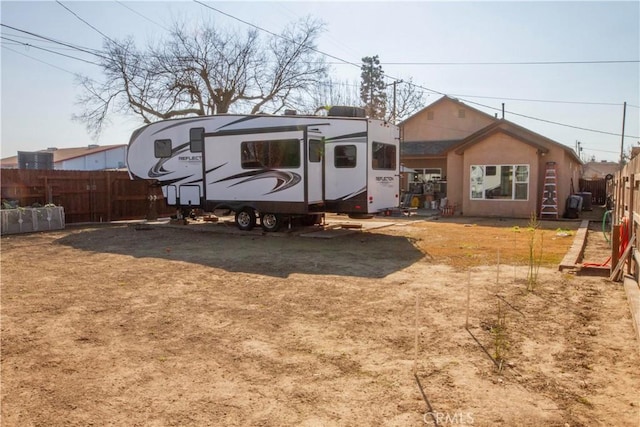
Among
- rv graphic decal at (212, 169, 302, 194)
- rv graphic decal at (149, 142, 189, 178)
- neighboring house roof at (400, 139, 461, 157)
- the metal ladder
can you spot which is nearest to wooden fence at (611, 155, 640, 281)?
rv graphic decal at (212, 169, 302, 194)

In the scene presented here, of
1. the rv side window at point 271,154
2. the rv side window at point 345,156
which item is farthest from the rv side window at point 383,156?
the rv side window at point 271,154

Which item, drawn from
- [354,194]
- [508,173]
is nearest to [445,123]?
[508,173]

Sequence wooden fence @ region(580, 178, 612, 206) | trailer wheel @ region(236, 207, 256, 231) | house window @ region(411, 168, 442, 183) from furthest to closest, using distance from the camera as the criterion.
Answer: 1. wooden fence @ region(580, 178, 612, 206)
2. house window @ region(411, 168, 442, 183)
3. trailer wheel @ region(236, 207, 256, 231)

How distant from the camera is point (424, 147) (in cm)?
2666

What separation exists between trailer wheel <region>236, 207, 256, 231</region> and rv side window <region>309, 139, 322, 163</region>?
8.31 feet

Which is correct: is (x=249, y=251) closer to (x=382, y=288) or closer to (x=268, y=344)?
(x=382, y=288)

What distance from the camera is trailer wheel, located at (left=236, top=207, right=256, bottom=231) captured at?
44.9ft

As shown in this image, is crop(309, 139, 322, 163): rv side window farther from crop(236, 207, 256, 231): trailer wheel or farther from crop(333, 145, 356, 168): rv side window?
crop(236, 207, 256, 231): trailer wheel

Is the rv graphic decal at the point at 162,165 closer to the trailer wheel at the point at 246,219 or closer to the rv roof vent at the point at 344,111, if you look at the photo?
the trailer wheel at the point at 246,219

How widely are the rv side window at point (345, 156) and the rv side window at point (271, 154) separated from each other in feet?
3.41

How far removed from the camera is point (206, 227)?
584 inches

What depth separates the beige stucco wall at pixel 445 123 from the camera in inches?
1113

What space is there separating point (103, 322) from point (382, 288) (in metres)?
3.72

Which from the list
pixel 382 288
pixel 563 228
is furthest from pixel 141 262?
pixel 563 228
